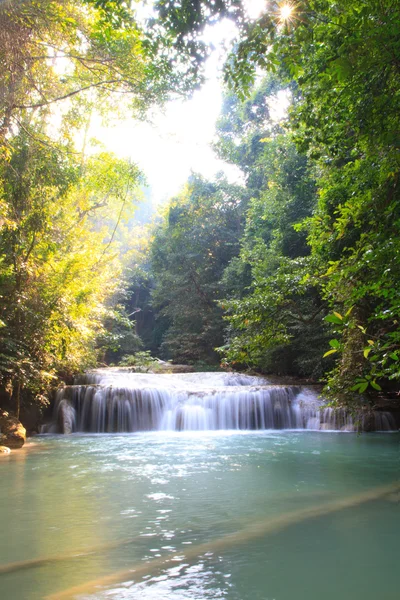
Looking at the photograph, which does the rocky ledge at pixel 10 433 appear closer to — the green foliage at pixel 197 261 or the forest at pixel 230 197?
the forest at pixel 230 197

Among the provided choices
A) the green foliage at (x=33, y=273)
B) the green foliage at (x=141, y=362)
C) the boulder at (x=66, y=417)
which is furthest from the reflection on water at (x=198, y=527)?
the green foliage at (x=141, y=362)

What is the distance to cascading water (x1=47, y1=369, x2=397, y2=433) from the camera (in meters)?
13.0

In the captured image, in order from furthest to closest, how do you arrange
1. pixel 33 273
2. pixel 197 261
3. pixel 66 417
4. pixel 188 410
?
pixel 197 261, pixel 188 410, pixel 66 417, pixel 33 273

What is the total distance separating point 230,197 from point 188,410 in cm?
1603

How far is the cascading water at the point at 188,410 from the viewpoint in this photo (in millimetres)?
13000

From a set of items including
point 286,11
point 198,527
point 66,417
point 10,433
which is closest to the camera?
point 286,11

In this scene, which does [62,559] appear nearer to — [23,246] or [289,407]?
[23,246]

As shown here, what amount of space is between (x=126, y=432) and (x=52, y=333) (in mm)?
→ 3910

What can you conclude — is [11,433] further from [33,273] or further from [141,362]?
[141,362]

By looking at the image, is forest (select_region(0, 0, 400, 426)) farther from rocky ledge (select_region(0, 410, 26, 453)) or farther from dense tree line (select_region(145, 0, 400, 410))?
rocky ledge (select_region(0, 410, 26, 453))

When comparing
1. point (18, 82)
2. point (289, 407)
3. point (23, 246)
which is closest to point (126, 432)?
point (289, 407)

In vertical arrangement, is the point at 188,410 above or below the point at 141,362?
below

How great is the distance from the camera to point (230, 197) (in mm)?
26328

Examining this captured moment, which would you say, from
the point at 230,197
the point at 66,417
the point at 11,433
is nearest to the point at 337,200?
the point at 11,433
